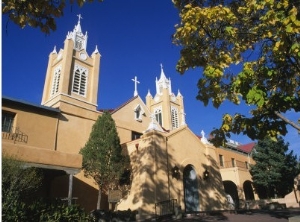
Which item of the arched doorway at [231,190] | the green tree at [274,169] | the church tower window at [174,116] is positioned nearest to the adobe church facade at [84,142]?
the arched doorway at [231,190]

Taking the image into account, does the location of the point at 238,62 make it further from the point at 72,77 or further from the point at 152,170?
the point at 72,77

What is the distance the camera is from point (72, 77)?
2628cm

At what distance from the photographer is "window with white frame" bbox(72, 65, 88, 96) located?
1035 inches

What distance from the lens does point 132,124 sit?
27672 mm

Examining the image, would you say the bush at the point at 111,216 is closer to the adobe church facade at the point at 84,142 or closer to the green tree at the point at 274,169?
the adobe church facade at the point at 84,142

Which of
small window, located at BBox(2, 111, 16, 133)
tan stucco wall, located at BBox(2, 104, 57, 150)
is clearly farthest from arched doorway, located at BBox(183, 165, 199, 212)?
small window, located at BBox(2, 111, 16, 133)

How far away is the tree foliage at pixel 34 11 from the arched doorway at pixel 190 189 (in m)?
20.7

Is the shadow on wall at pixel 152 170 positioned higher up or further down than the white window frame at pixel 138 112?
further down

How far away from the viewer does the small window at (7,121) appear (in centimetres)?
1830

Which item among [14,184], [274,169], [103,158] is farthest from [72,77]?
[274,169]

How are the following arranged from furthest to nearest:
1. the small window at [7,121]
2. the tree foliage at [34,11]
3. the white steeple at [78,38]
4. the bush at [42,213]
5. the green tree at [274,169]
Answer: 1. the green tree at [274,169]
2. the white steeple at [78,38]
3. the small window at [7,121]
4. the bush at [42,213]
5. the tree foliage at [34,11]

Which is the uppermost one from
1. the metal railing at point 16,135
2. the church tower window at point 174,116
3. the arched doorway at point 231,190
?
the church tower window at point 174,116

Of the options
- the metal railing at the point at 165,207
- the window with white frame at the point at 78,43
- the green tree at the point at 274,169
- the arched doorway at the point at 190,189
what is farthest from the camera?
the green tree at the point at 274,169

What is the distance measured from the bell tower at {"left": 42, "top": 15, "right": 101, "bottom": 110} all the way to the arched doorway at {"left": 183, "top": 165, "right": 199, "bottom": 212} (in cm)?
1051
